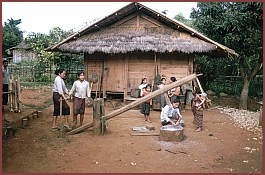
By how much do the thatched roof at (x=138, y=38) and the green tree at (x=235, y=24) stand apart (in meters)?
0.92

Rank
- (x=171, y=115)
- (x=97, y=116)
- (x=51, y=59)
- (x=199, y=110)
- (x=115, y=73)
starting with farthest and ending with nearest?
1. (x=51, y=59)
2. (x=115, y=73)
3. (x=199, y=110)
4. (x=171, y=115)
5. (x=97, y=116)

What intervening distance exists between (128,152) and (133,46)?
5.49 meters

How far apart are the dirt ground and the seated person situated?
1.35 feet

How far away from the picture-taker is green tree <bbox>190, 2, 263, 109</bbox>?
9.38m

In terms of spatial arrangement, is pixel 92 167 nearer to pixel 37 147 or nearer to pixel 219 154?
pixel 37 147

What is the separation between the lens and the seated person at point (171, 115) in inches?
240

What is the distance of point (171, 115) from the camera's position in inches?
251

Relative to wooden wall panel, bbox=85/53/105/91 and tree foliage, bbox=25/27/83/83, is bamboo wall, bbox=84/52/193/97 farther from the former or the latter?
tree foliage, bbox=25/27/83/83

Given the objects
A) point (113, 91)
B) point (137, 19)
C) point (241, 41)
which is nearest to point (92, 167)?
point (113, 91)

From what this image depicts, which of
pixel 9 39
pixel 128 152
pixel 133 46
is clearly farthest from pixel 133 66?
pixel 9 39

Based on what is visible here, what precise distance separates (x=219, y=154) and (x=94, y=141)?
268 cm

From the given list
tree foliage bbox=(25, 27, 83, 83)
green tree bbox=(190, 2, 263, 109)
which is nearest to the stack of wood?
green tree bbox=(190, 2, 263, 109)

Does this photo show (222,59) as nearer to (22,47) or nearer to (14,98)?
(14,98)

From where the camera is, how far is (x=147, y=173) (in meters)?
3.88
